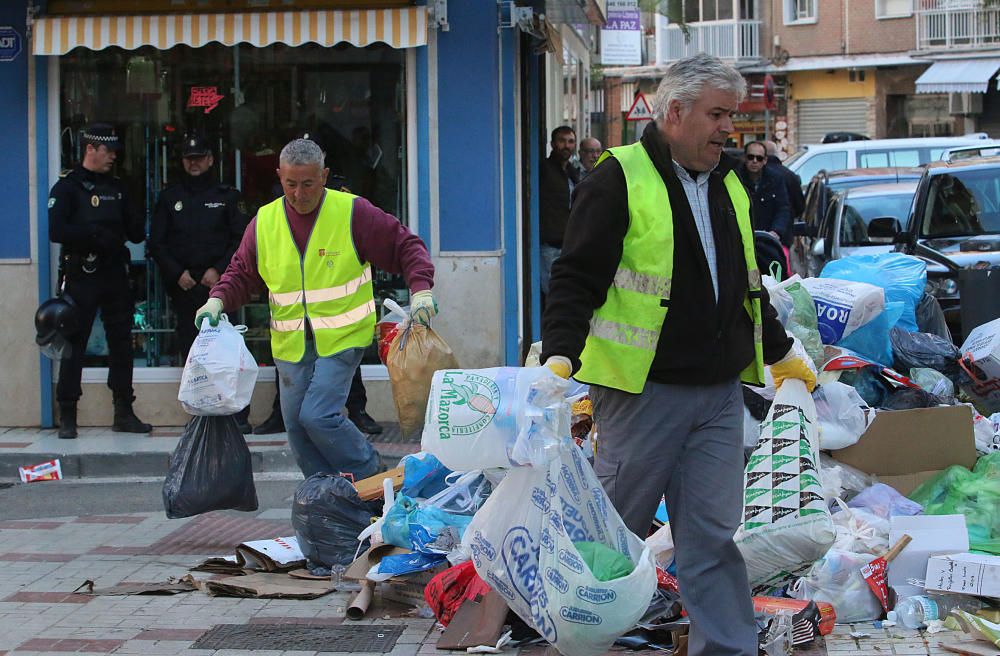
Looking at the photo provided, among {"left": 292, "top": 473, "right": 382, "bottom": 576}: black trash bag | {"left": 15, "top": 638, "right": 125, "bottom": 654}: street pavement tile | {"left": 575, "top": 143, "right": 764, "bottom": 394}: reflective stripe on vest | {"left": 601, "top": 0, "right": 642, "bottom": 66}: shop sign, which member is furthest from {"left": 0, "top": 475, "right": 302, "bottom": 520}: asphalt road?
{"left": 601, "top": 0, "right": 642, "bottom": 66}: shop sign

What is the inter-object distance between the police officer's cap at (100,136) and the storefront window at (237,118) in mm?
662

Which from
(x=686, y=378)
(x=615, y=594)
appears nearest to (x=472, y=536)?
(x=615, y=594)

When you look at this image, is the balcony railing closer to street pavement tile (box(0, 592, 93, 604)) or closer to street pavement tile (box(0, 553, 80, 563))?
street pavement tile (box(0, 553, 80, 563))

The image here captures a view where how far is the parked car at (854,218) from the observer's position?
12.6 metres

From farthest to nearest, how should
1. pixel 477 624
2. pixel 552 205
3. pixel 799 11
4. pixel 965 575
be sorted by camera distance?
pixel 799 11, pixel 552 205, pixel 965 575, pixel 477 624

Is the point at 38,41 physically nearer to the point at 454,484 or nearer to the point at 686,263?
the point at 454,484

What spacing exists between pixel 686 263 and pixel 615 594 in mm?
942

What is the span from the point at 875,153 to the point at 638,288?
1581cm

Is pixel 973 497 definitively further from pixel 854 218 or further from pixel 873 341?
pixel 854 218

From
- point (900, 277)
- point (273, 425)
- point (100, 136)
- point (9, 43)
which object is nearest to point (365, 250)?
point (900, 277)

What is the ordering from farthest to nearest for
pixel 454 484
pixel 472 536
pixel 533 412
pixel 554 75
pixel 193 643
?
pixel 554 75
pixel 454 484
pixel 193 643
pixel 472 536
pixel 533 412

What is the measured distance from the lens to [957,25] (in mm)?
37656

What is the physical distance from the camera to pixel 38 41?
927 centimetres

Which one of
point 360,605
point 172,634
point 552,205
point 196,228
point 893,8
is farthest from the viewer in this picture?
point 893,8
